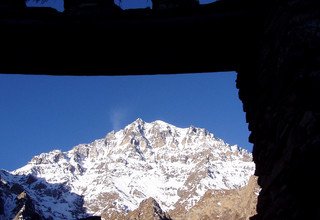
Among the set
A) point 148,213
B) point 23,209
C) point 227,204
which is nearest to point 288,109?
point 23,209

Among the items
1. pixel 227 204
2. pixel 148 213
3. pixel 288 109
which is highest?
pixel 227 204

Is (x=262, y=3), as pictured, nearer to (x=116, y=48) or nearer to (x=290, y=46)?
(x=290, y=46)

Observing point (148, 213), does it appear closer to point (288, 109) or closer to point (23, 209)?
point (23, 209)

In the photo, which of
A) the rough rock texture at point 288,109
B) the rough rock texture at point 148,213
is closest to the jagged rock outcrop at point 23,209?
the rough rock texture at point 148,213

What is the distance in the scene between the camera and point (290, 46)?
353 cm

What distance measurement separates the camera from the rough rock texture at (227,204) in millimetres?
133250

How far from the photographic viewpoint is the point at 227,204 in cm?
15425

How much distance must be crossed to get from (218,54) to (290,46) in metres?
1.46

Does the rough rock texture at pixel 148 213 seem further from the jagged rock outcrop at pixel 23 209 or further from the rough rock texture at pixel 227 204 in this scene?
the jagged rock outcrop at pixel 23 209

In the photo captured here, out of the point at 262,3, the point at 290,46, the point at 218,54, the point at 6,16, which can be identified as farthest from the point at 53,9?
the point at 290,46

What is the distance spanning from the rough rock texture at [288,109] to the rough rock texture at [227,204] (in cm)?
12444

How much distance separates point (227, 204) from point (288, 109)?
156 metres

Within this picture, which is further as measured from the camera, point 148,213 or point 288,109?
point 148,213

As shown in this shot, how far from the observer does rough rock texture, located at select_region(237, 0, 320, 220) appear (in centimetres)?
307
